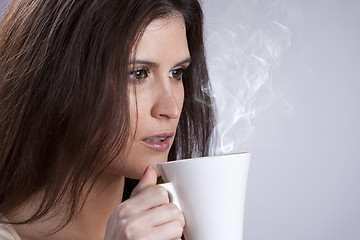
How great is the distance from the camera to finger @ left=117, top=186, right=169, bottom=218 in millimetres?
1132

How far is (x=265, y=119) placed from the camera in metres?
2.39

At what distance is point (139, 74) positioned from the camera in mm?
1347

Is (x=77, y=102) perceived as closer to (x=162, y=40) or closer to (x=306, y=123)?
(x=162, y=40)

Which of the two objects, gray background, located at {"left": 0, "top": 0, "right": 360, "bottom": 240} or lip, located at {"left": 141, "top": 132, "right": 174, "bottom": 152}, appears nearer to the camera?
lip, located at {"left": 141, "top": 132, "right": 174, "bottom": 152}

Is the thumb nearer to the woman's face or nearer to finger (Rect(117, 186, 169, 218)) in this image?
finger (Rect(117, 186, 169, 218))

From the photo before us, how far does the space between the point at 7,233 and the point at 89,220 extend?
0.24 m

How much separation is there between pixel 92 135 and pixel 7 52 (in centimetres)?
35

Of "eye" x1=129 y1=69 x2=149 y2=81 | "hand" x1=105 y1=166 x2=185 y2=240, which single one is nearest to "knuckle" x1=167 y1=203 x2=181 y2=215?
"hand" x1=105 y1=166 x2=185 y2=240

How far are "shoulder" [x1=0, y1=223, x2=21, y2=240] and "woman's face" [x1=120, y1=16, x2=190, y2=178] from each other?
327 mm

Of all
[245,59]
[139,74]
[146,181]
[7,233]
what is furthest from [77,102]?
[245,59]

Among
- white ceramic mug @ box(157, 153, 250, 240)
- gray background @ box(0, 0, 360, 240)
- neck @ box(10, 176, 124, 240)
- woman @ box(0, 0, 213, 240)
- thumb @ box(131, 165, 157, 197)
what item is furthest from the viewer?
gray background @ box(0, 0, 360, 240)

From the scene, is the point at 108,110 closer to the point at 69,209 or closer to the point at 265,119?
the point at 69,209

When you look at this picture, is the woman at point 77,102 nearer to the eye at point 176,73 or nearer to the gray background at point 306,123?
the eye at point 176,73

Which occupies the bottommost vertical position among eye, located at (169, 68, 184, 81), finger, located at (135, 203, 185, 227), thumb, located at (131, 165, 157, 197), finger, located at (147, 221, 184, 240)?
finger, located at (147, 221, 184, 240)
